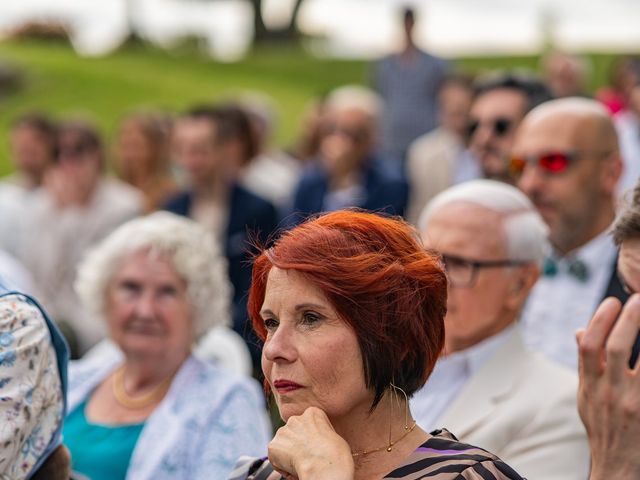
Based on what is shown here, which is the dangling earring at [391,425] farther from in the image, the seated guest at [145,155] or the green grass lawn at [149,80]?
the green grass lawn at [149,80]

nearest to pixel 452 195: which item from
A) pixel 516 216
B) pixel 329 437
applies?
pixel 516 216

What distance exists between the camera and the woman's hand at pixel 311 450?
239 centimetres

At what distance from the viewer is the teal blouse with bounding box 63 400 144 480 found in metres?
4.05

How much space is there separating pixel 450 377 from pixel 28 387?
164cm

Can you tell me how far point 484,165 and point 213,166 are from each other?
82.1 inches

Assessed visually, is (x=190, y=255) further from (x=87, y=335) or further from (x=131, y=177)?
(x=131, y=177)

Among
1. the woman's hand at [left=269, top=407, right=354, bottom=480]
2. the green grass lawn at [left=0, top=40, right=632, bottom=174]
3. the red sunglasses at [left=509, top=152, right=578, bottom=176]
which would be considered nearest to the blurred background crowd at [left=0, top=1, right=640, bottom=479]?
the red sunglasses at [left=509, top=152, right=578, bottom=176]

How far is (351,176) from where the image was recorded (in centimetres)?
810

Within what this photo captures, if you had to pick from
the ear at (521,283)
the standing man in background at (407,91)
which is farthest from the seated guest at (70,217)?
the ear at (521,283)

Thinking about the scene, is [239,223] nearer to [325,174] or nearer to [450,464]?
[325,174]

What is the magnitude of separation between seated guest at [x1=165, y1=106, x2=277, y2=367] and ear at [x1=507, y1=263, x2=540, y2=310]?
292 cm

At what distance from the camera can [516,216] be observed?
4.15 meters

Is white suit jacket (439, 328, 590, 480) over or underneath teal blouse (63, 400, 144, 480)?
over

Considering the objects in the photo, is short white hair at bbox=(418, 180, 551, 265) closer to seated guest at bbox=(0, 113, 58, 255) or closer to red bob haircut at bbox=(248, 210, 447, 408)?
red bob haircut at bbox=(248, 210, 447, 408)
